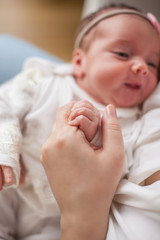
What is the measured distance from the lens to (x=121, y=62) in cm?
84

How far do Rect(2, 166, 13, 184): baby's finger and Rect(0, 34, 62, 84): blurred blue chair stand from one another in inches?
25.2

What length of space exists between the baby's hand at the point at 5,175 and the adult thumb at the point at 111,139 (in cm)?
23

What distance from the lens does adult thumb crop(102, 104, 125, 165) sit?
57 cm

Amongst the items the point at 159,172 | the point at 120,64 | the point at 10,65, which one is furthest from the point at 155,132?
the point at 10,65

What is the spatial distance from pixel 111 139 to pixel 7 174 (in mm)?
266

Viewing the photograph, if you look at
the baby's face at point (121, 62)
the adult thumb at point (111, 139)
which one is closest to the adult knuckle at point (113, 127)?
the adult thumb at point (111, 139)

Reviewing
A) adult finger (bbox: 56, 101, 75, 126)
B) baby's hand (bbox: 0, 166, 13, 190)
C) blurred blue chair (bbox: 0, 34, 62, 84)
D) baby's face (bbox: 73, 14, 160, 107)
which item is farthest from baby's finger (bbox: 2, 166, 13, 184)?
blurred blue chair (bbox: 0, 34, 62, 84)

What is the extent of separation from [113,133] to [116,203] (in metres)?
0.19

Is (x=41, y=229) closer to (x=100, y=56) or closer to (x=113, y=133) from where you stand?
(x=113, y=133)

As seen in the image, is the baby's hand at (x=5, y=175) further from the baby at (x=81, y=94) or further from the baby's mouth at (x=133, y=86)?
the baby's mouth at (x=133, y=86)

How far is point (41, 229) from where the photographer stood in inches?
31.4

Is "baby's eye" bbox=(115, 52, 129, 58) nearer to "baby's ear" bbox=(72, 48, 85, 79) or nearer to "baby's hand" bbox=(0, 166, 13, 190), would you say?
"baby's ear" bbox=(72, 48, 85, 79)

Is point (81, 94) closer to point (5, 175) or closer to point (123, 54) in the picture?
point (123, 54)

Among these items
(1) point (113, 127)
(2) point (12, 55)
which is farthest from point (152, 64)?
(2) point (12, 55)
